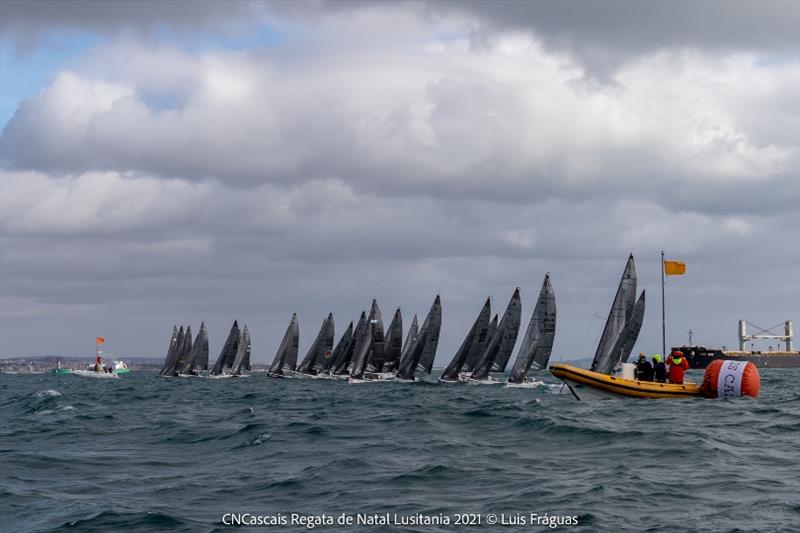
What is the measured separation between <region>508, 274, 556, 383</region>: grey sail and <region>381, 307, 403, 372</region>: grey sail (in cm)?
2303

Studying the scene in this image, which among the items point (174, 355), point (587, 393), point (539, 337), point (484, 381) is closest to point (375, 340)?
point (484, 381)

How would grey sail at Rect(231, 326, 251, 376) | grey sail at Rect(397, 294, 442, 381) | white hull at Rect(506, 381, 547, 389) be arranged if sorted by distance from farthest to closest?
grey sail at Rect(231, 326, 251, 376) < grey sail at Rect(397, 294, 442, 381) < white hull at Rect(506, 381, 547, 389)

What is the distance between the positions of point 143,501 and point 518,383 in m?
61.4

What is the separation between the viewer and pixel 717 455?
22344mm

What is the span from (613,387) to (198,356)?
108162 mm

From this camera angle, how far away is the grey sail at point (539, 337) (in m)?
77.9

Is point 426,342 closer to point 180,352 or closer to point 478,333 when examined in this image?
point 478,333

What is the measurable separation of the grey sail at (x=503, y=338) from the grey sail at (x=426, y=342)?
746cm

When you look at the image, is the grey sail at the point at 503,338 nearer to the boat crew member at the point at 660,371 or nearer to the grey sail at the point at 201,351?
the boat crew member at the point at 660,371

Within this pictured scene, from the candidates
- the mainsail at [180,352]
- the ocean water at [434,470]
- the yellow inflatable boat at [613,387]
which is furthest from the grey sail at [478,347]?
the mainsail at [180,352]

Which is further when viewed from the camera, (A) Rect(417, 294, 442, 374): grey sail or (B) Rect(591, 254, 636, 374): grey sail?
(A) Rect(417, 294, 442, 374): grey sail

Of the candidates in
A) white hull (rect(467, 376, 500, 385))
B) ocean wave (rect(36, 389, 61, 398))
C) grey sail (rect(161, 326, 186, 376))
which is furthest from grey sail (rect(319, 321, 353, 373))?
ocean wave (rect(36, 389, 61, 398))

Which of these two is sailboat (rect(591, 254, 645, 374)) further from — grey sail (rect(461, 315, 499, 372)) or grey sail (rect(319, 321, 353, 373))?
grey sail (rect(319, 321, 353, 373))

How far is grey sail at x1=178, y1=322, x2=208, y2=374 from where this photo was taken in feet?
456
